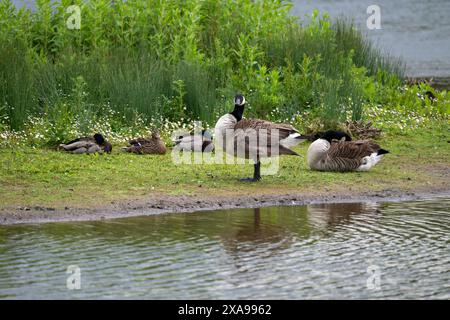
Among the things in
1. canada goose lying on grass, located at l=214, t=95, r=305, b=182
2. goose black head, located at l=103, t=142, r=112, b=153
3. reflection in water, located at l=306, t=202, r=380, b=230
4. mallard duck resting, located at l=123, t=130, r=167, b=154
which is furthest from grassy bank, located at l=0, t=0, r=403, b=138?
reflection in water, located at l=306, t=202, r=380, b=230

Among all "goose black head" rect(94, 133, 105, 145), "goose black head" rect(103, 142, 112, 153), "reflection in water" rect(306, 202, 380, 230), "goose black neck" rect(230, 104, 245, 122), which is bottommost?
"reflection in water" rect(306, 202, 380, 230)

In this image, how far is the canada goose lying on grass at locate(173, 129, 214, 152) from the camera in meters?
14.4

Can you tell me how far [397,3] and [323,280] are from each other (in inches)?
1104

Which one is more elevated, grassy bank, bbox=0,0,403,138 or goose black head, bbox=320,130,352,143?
grassy bank, bbox=0,0,403,138

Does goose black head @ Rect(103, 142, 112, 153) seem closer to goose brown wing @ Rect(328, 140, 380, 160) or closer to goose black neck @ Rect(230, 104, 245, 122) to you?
goose black neck @ Rect(230, 104, 245, 122)

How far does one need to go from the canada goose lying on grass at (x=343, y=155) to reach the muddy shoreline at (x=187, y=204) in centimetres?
102

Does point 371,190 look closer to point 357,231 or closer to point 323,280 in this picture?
point 357,231

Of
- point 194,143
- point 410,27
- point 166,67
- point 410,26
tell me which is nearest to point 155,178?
point 194,143

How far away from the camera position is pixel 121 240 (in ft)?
31.1

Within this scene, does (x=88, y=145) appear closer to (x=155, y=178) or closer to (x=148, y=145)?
(x=148, y=145)

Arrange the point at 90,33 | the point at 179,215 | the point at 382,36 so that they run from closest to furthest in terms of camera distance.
→ the point at 179,215
the point at 90,33
the point at 382,36

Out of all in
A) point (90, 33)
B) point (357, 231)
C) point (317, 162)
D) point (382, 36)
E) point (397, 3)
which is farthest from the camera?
point (397, 3)

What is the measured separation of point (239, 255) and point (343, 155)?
4613 mm

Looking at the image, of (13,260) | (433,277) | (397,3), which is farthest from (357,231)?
(397,3)
